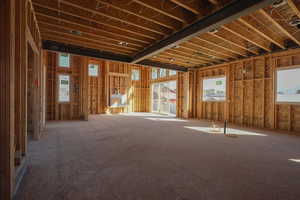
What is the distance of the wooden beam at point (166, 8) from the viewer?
3582mm

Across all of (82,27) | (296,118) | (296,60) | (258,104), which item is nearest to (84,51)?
(82,27)

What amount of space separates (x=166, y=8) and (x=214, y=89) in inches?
279

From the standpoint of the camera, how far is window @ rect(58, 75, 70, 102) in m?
9.02

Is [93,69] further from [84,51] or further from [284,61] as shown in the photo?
[284,61]

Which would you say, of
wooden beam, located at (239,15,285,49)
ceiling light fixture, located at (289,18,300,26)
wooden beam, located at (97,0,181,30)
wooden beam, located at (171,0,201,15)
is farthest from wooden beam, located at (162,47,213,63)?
ceiling light fixture, located at (289,18,300,26)

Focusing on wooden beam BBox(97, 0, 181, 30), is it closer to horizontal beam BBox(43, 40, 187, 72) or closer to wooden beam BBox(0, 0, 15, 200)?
wooden beam BBox(0, 0, 15, 200)

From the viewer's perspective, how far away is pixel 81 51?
660 centimetres

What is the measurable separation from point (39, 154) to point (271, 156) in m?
5.21

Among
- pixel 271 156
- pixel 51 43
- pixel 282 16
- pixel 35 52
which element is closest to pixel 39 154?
pixel 35 52

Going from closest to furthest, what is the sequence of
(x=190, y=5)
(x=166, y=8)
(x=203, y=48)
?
(x=190, y=5) < (x=166, y=8) < (x=203, y=48)

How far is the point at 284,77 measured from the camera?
6723 millimetres

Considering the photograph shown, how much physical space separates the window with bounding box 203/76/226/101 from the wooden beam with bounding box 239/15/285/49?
3.49 meters

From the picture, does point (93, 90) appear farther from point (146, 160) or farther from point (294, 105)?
point (294, 105)

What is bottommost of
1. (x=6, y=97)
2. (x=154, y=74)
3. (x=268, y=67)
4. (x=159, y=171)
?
(x=159, y=171)
